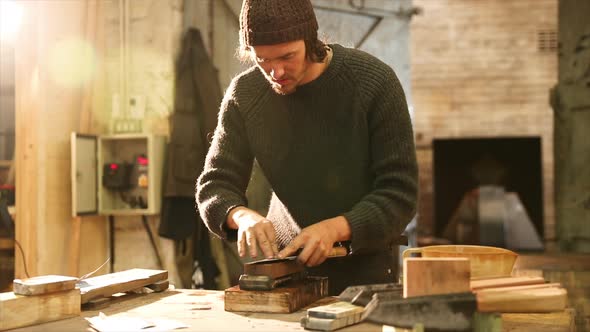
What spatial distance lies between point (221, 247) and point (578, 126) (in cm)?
277

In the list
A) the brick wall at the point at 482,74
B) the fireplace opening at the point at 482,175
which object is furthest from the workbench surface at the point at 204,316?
the brick wall at the point at 482,74

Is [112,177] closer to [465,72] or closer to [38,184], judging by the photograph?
[38,184]

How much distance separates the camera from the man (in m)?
2.04

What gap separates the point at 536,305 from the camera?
1.30 metres

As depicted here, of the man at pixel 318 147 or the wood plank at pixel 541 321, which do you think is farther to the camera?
the man at pixel 318 147

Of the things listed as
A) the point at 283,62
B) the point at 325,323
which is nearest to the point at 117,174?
the point at 283,62

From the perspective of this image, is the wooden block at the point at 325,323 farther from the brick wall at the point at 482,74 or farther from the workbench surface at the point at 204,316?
the brick wall at the point at 482,74

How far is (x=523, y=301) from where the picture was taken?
51.5 inches

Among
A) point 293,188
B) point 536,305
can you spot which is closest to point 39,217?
point 293,188

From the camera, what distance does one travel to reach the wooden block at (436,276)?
4.48 feet

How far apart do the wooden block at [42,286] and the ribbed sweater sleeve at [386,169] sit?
2.71 feet

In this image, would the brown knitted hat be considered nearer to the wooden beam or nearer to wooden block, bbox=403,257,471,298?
wooden block, bbox=403,257,471,298

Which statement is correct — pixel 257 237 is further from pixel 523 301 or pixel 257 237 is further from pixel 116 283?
pixel 523 301

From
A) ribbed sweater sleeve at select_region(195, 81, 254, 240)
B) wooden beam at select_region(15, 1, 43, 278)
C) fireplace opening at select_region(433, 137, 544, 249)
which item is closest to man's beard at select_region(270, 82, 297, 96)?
ribbed sweater sleeve at select_region(195, 81, 254, 240)
